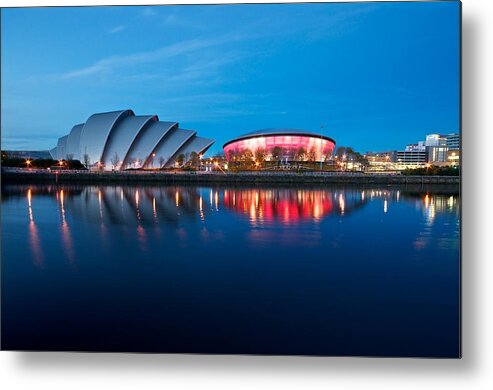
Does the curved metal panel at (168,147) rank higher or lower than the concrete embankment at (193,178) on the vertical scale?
higher

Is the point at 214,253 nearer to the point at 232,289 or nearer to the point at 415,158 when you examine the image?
the point at 232,289

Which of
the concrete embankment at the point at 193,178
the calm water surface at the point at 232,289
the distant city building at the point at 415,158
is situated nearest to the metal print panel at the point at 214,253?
the calm water surface at the point at 232,289

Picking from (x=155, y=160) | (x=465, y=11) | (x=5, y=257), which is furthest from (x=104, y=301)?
(x=155, y=160)

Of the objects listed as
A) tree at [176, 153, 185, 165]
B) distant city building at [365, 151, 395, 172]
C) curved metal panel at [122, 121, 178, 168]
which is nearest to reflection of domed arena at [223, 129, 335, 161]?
distant city building at [365, 151, 395, 172]

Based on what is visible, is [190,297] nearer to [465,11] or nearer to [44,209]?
[465,11]

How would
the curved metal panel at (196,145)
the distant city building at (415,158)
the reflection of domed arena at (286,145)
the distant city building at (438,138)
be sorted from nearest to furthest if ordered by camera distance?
the distant city building at (438,138) → the distant city building at (415,158) → the reflection of domed arena at (286,145) → the curved metal panel at (196,145)

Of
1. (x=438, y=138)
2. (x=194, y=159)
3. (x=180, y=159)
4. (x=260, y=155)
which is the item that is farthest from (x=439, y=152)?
(x=194, y=159)

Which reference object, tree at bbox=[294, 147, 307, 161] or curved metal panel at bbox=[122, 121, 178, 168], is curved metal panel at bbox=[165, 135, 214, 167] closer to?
curved metal panel at bbox=[122, 121, 178, 168]

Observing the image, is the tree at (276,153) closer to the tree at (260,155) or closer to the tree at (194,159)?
the tree at (260,155)
